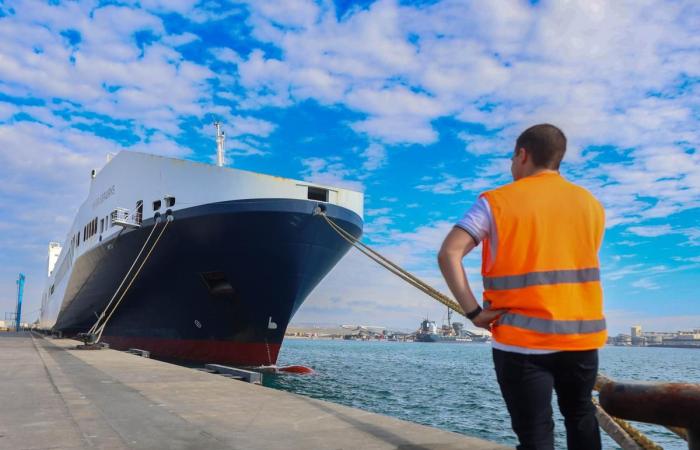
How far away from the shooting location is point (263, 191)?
51.7 feet

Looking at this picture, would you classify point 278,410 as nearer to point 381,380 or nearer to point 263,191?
point 263,191

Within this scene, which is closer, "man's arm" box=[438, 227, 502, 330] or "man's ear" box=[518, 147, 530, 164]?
"man's arm" box=[438, 227, 502, 330]

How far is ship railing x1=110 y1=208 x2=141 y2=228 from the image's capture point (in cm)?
1777

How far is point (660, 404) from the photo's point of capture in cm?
199

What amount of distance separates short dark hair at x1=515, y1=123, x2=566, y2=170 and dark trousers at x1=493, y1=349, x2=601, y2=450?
881 millimetres

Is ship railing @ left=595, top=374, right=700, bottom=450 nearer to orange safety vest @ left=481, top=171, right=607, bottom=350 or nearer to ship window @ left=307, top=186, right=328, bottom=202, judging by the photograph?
orange safety vest @ left=481, top=171, right=607, bottom=350

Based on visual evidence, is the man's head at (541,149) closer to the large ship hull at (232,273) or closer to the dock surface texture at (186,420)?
the dock surface texture at (186,420)

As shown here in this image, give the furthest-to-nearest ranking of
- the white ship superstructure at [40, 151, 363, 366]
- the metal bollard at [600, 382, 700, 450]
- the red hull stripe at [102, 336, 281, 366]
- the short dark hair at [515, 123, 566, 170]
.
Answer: the red hull stripe at [102, 336, 281, 366] → the white ship superstructure at [40, 151, 363, 366] → the short dark hair at [515, 123, 566, 170] → the metal bollard at [600, 382, 700, 450]

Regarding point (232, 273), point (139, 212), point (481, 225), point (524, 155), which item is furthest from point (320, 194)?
point (481, 225)

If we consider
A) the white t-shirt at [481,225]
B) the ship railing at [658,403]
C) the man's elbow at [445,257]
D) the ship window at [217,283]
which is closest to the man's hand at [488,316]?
the white t-shirt at [481,225]

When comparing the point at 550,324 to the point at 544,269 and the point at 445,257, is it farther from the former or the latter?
the point at 445,257

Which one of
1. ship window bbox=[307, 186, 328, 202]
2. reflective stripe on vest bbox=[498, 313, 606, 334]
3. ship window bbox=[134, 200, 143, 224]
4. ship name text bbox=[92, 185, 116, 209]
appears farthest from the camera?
ship name text bbox=[92, 185, 116, 209]

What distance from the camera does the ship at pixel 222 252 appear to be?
51.3ft

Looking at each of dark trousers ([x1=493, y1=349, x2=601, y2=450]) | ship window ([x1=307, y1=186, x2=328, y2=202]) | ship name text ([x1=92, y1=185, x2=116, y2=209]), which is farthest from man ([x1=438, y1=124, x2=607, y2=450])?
ship name text ([x1=92, y1=185, x2=116, y2=209])
